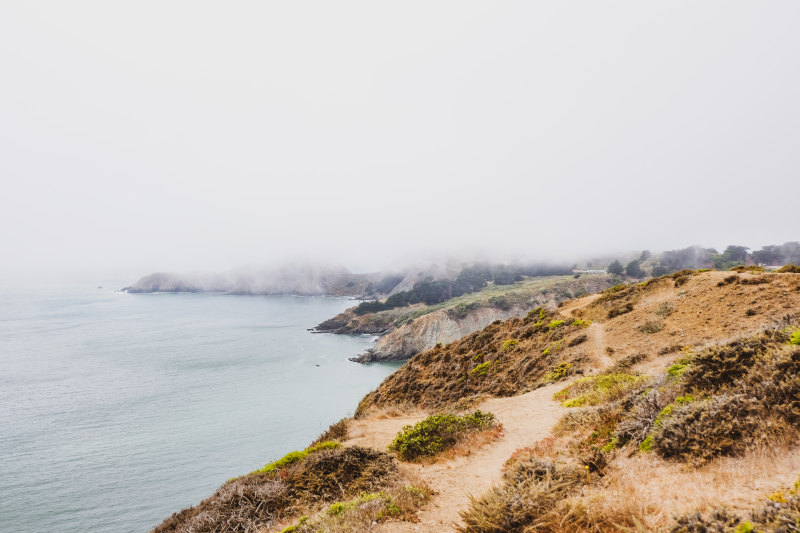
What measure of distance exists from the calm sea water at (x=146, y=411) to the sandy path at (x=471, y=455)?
2728 centimetres

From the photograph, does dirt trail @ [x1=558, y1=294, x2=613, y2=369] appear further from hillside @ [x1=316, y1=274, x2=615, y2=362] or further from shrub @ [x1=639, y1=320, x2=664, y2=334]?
hillside @ [x1=316, y1=274, x2=615, y2=362]

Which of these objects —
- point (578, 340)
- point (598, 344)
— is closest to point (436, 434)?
point (598, 344)

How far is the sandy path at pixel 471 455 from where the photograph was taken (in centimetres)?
689

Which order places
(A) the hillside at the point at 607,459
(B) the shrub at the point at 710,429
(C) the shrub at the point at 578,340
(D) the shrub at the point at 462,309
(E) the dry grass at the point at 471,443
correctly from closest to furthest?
(A) the hillside at the point at 607,459, (B) the shrub at the point at 710,429, (E) the dry grass at the point at 471,443, (C) the shrub at the point at 578,340, (D) the shrub at the point at 462,309

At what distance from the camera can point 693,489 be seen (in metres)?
4.78

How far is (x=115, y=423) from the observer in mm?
47062

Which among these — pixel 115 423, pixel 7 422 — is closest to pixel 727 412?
pixel 115 423

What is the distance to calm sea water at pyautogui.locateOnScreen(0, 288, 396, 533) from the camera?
31156 millimetres

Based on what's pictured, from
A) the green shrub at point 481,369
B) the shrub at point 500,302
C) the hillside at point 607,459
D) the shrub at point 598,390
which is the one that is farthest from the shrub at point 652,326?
the shrub at point 500,302

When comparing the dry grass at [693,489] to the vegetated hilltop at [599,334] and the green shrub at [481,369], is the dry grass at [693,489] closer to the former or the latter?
the vegetated hilltop at [599,334]

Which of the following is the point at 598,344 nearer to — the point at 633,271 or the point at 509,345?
the point at 509,345

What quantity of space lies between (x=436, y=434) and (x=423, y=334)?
82572mm

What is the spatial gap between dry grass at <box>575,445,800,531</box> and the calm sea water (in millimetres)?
36981

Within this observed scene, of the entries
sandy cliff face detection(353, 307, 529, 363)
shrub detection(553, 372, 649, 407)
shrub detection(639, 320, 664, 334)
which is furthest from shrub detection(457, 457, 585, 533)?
sandy cliff face detection(353, 307, 529, 363)
